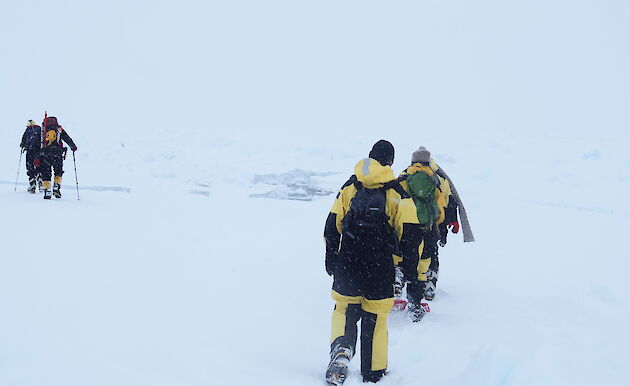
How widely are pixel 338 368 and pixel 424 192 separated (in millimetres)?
2176

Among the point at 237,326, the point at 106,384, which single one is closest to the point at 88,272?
the point at 237,326

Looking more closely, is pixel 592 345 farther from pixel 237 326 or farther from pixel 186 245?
pixel 186 245

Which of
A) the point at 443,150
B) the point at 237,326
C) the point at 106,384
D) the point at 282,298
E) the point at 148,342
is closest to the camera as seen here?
the point at 106,384

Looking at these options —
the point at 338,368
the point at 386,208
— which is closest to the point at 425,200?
the point at 386,208

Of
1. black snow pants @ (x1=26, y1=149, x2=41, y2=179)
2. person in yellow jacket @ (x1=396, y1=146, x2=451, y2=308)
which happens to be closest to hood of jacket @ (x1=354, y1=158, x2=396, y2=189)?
person in yellow jacket @ (x1=396, y1=146, x2=451, y2=308)

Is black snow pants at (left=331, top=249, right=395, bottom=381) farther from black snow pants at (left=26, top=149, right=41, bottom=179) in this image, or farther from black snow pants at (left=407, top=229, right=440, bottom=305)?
black snow pants at (left=26, top=149, right=41, bottom=179)

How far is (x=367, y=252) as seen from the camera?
352 cm

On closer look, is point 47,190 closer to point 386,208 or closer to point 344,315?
point 344,315

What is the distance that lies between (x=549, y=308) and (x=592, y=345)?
3.81 ft

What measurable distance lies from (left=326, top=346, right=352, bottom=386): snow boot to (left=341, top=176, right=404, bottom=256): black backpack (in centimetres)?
71

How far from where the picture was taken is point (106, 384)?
2.82 meters

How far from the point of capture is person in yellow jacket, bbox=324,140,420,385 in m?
3.45

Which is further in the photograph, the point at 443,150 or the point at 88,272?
the point at 443,150

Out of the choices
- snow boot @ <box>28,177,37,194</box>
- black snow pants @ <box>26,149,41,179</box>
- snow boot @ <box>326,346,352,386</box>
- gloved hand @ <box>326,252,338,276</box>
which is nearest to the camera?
snow boot @ <box>326,346,352,386</box>
